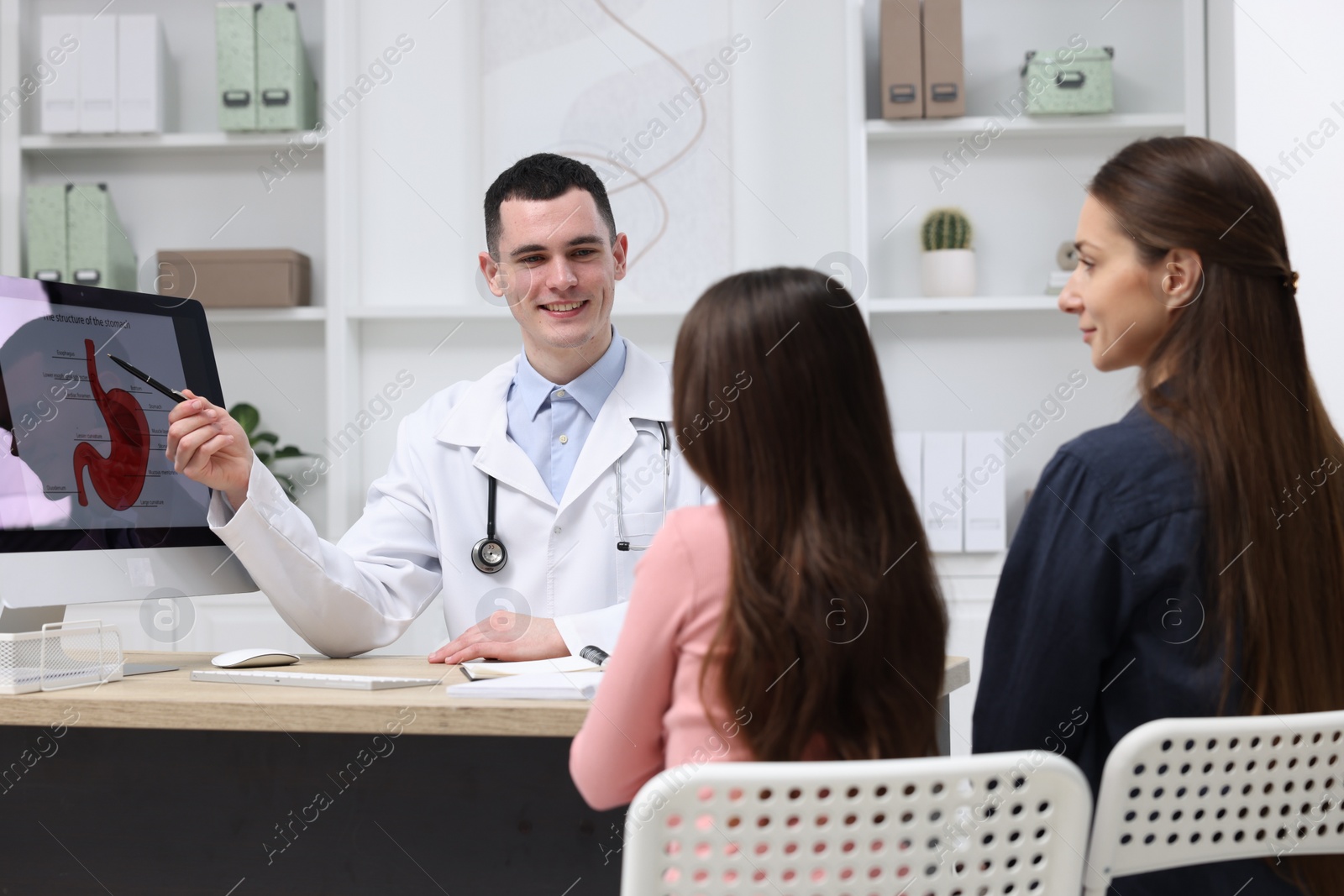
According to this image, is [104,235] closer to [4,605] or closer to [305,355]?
[305,355]

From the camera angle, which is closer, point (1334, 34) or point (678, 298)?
point (1334, 34)

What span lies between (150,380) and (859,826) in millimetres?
1085

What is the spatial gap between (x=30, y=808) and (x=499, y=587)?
74 centimetres

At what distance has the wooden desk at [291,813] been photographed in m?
1.27

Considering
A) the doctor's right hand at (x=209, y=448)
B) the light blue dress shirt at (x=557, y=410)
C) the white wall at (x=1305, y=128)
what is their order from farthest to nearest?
the white wall at (x=1305, y=128)
the light blue dress shirt at (x=557, y=410)
the doctor's right hand at (x=209, y=448)

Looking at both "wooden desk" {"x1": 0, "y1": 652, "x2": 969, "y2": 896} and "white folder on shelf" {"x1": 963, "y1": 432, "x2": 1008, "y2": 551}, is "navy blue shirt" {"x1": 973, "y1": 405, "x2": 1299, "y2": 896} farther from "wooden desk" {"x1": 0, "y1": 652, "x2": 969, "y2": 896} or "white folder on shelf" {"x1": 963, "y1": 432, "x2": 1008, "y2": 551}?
"white folder on shelf" {"x1": 963, "y1": 432, "x2": 1008, "y2": 551}

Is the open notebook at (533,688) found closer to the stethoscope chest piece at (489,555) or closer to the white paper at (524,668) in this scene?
the white paper at (524,668)

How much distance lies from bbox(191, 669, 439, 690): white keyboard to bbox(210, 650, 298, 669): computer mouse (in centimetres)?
5

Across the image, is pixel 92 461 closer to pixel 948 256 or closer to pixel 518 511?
pixel 518 511

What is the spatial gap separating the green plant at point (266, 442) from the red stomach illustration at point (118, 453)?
5.28ft

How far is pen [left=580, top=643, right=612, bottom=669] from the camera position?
1.28 metres

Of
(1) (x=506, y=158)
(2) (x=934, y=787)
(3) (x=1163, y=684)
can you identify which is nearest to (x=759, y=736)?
(2) (x=934, y=787)

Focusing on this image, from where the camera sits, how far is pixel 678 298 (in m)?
3.06

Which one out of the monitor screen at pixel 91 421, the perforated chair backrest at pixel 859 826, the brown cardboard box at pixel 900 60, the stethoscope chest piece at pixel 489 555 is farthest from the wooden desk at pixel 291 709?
the brown cardboard box at pixel 900 60
